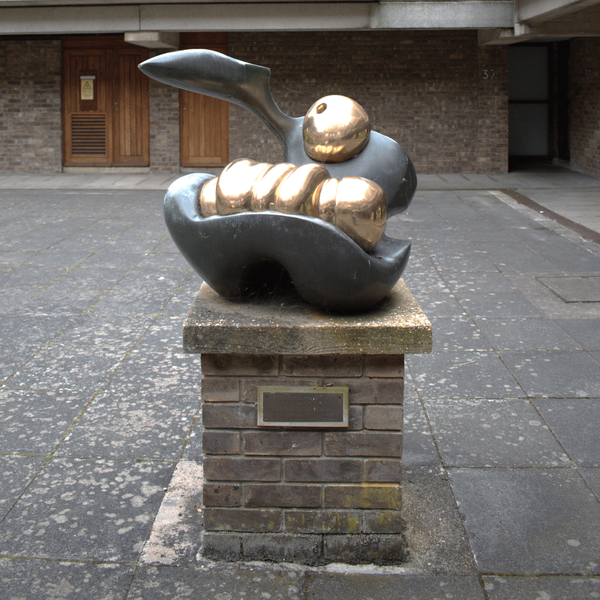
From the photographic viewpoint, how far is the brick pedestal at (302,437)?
6.45 ft

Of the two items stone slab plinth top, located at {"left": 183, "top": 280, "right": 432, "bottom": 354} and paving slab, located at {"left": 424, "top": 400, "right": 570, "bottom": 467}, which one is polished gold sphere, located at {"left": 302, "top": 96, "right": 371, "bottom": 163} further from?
paving slab, located at {"left": 424, "top": 400, "right": 570, "bottom": 467}

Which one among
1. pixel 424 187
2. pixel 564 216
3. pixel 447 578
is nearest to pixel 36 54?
pixel 424 187

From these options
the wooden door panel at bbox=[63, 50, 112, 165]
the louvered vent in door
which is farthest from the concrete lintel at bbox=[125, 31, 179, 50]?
the louvered vent in door

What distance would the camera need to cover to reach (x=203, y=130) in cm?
1378

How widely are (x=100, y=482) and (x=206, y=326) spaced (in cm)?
105

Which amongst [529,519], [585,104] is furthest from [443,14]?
[529,519]

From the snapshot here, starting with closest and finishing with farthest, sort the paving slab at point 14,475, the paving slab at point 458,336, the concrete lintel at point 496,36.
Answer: the paving slab at point 14,475 → the paving slab at point 458,336 → the concrete lintel at point 496,36

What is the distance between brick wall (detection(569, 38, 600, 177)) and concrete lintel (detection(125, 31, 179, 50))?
7740mm

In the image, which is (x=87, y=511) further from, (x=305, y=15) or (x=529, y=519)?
(x=305, y=15)

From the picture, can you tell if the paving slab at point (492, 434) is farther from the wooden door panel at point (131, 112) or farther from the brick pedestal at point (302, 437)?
the wooden door panel at point (131, 112)

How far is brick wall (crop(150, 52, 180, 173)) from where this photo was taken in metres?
13.4

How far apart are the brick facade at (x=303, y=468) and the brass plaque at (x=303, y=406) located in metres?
0.02

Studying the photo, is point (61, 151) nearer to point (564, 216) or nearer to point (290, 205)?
point (564, 216)

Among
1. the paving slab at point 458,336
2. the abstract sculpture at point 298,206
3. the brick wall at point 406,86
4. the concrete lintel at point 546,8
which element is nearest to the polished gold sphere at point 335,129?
the abstract sculpture at point 298,206
